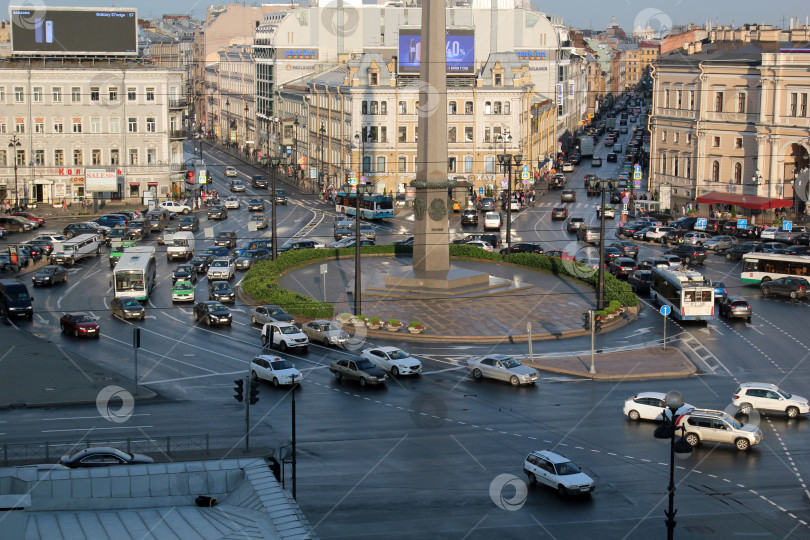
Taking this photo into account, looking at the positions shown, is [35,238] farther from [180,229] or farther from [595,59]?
[595,59]

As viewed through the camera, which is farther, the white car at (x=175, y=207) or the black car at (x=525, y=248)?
the white car at (x=175, y=207)

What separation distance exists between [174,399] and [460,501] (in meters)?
13.7

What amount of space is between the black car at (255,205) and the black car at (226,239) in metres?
14.9

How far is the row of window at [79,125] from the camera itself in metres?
88.7

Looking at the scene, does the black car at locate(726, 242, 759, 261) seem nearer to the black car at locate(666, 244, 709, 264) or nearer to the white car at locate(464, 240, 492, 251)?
the black car at locate(666, 244, 709, 264)

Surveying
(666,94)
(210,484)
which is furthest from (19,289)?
(666,94)

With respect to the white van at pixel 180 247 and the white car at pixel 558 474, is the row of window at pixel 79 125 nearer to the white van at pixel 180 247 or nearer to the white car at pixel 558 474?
the white van at pixel 180 247

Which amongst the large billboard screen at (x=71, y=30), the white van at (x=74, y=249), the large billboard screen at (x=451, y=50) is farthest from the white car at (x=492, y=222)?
the large billboard screen at (x=71, y=30)

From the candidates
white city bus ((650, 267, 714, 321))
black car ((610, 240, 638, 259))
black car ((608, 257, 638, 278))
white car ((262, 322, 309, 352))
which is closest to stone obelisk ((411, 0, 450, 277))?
black car ((608, 257, 638, 278))

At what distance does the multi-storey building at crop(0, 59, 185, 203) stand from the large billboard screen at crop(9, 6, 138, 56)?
1.20 metres

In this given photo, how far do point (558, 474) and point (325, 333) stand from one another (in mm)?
19470

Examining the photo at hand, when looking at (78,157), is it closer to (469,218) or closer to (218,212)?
(218,212)

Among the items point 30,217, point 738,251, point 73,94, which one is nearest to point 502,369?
point 738,251

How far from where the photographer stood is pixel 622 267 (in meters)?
60.6
